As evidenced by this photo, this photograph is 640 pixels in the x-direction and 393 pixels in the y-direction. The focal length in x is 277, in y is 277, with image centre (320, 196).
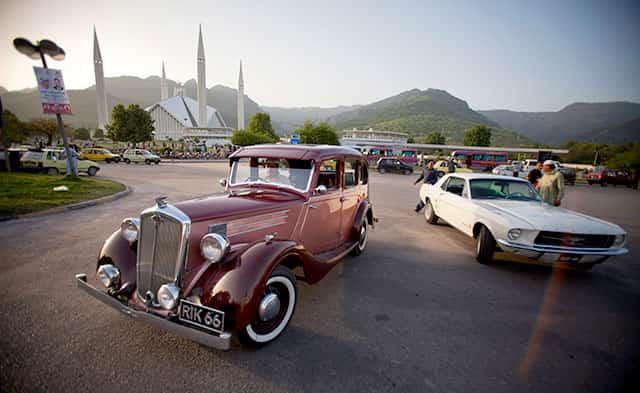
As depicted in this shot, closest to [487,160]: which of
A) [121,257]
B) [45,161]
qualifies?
[121,257]

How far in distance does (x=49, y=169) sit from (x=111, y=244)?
54.3 feet

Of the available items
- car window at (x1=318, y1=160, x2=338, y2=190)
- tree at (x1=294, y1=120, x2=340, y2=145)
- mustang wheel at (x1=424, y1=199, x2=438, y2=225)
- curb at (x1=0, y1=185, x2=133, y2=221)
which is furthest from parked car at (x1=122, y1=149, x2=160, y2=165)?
car window at (x1=318, y1=160, x2=338, y2=190)

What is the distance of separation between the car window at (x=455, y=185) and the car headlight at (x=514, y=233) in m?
2.01

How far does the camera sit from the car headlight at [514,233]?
4.06 meters

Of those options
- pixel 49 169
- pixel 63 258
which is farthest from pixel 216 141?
pixel 63 258

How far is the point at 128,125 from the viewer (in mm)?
42125

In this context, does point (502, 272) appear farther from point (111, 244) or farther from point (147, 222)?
point (111, 244)

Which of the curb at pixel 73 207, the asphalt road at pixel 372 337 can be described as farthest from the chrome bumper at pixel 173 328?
the curb at pixel 73 207

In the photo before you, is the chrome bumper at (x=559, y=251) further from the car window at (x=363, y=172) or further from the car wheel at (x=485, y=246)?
the car window at (x=363, y=172)

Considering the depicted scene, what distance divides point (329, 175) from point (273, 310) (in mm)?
2304

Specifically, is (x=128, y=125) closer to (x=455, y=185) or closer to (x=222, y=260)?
(x=455, y=185)

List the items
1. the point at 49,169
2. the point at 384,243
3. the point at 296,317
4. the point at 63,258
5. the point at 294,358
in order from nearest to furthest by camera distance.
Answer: the point at 294,358, the point at 296,317, the point at 63,258, the point at 384,243, the point at 49,169

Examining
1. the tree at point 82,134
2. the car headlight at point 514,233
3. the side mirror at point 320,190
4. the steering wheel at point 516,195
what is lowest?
the car headlight at point 514,233

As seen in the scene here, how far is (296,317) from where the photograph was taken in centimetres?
304
